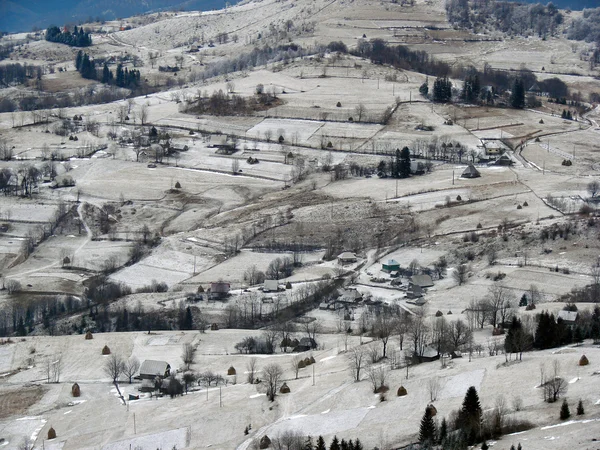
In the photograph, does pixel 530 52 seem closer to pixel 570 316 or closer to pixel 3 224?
pixel 3 224

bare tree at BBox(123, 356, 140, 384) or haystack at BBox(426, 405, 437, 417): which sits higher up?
haystack at BBox(426, 405, 437, 417)

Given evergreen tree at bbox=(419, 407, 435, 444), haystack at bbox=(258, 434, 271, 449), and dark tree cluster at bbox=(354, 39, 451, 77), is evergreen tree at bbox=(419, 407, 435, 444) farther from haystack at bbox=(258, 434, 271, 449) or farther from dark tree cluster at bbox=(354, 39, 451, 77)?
dark tree cluster at bbox=(354, 39, 451, 77)

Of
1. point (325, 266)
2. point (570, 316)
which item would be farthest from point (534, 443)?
point (325, 266)

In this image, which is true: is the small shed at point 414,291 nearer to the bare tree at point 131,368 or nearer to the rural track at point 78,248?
the bare tree at point 131,368

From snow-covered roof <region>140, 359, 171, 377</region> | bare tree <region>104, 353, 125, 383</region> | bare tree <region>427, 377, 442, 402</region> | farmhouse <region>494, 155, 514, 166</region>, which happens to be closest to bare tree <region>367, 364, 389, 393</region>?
bare tree <region>427, 377, 442, 402</region>

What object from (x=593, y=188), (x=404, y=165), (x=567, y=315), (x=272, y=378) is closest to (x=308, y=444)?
(x=272, y=378)

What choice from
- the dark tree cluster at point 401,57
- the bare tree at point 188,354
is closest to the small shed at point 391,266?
the bare tree at point 188,354

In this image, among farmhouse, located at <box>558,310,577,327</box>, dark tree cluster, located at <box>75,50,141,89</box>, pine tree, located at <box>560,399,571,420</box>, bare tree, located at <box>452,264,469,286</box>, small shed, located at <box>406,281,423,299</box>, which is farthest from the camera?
dark tree cluster, located at <box>75,50,141,89</box>
